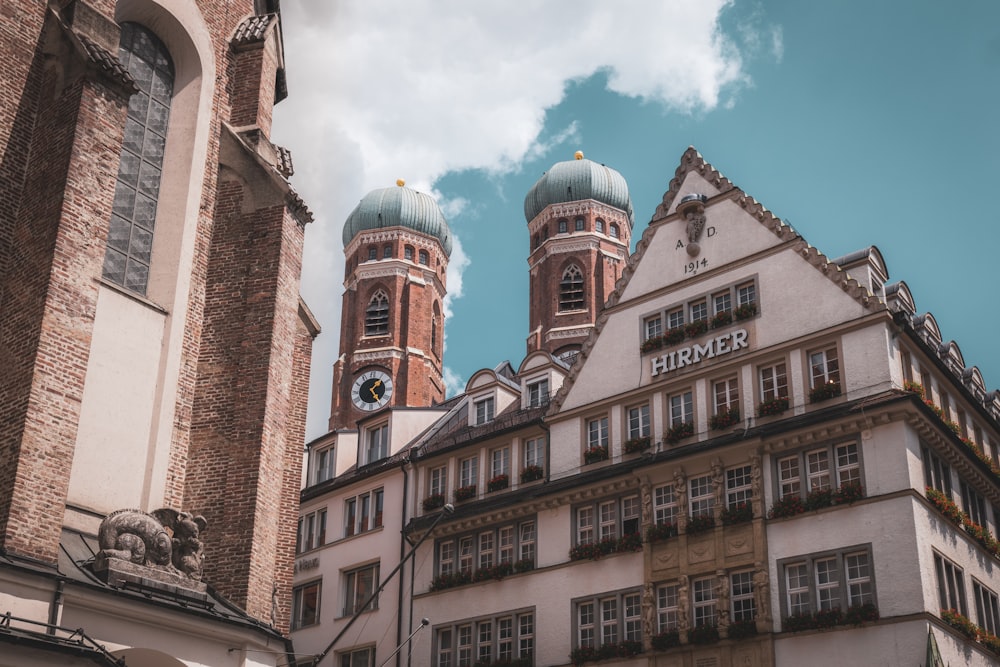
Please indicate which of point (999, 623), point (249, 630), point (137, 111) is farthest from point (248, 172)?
point (999, 623)

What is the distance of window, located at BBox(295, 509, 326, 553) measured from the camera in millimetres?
43781

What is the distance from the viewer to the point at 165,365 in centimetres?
2323

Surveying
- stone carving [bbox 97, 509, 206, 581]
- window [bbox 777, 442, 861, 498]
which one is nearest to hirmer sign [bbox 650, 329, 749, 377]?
window [bbox 777, 442, 861, 498]

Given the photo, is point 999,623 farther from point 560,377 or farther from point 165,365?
point 165,365

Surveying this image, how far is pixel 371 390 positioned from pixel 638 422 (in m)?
49.1

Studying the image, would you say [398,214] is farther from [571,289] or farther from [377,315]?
[571,289]

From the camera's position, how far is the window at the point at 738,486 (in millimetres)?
32094

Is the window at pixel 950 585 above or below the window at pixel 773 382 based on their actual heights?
below

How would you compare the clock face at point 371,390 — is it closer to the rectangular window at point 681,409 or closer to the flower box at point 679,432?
the rectangular window at point 681,409

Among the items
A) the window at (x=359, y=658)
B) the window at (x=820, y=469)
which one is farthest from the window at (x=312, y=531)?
the window at (x=820, y=469)

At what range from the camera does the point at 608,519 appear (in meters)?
35.2

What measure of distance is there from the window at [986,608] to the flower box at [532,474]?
12.9m

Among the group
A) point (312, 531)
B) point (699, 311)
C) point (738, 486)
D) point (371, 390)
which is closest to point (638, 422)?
point (699, 311)

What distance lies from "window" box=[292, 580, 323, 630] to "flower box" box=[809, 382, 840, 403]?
1936cm
